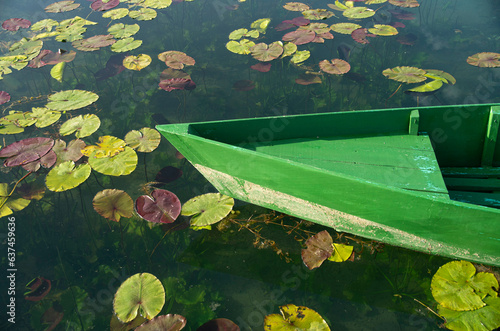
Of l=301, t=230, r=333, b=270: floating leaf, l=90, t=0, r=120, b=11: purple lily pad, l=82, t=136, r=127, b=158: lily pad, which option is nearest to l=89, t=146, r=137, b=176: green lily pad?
l=82, t=136, r=127, b=158: lily pad

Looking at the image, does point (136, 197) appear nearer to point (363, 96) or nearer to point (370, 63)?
point (363, 96)

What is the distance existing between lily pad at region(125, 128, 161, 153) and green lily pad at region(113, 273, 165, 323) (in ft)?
4.41

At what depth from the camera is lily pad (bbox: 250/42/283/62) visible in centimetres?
441

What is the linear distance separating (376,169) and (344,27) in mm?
3070

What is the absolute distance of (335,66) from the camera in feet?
13.9

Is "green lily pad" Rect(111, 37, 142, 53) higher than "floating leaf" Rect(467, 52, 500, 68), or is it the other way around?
"green lily pad" Rect(111, 37, 142, 53)

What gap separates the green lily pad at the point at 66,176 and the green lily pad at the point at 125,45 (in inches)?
86.4

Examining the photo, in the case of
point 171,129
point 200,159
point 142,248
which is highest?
point 171,129

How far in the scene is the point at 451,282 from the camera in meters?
2.23

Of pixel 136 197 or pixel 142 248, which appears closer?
pixel 142 248

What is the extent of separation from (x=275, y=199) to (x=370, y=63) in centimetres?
282

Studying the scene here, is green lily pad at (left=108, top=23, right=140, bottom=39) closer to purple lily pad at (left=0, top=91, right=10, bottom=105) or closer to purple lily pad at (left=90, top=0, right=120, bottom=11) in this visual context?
purple lily pad at (left=90, top=0, right=120, bottom=11)

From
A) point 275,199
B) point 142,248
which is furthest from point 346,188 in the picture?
point 142,248

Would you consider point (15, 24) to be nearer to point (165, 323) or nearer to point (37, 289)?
point (37, 289)
